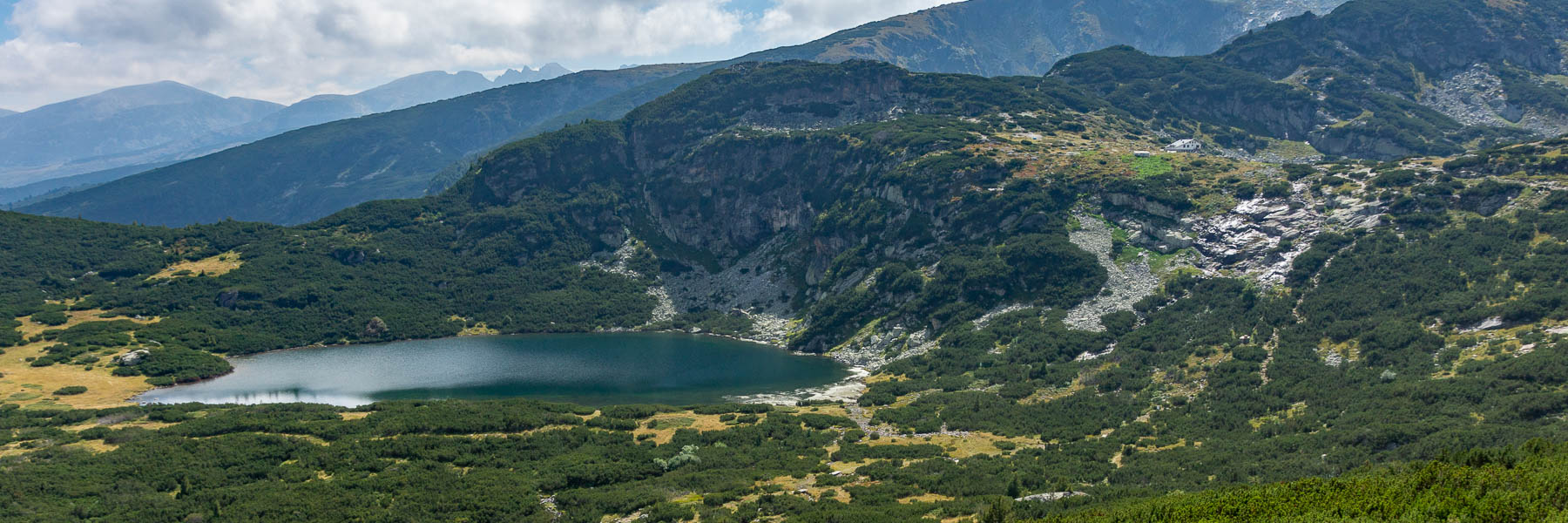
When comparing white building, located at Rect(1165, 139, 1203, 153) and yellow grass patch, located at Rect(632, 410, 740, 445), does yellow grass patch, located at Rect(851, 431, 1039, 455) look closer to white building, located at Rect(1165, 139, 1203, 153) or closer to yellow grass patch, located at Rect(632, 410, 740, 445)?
yellow grass patch, located at Rect(632, 410, 740, 445)

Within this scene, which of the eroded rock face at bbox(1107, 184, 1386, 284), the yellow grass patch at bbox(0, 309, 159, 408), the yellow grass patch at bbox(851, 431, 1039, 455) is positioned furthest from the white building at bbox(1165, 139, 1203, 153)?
the yellow grass patch at bbox(0, 309, 159, 408)

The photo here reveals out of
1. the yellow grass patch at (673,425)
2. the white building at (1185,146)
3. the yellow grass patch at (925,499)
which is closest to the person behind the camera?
the yellow grass patch at (925,499)

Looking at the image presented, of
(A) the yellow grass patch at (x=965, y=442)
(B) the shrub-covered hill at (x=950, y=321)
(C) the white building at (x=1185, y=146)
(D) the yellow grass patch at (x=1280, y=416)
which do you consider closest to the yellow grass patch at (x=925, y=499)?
(B) the shrub-covered hill at (x=950, y=321)

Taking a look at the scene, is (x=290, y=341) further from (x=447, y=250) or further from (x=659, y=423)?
(x=659, y=423)

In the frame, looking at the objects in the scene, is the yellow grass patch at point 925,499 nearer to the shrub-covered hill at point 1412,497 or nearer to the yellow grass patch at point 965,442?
the shrub-covered hill at point 1412,497

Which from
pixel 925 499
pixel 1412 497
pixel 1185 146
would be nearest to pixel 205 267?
pixel 925 499

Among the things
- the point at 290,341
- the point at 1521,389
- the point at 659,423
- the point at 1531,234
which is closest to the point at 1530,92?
the point at 1531,234
